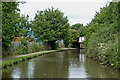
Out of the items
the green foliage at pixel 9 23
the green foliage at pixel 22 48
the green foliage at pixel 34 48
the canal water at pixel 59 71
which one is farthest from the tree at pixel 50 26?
the canal water at pixel 59 71

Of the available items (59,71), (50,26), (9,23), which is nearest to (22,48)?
(9,23)

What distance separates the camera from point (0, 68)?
40.5 feet

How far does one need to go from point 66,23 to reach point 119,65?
32.9 metres

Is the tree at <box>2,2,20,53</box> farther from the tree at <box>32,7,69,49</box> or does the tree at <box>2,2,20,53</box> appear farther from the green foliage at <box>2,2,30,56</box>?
the tree at <box>32,7,69,49</box>

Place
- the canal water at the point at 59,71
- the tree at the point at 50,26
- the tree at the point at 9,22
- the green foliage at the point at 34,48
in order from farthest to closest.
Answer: the tree at the point at 50,26, the green foliage at the point at 34,48, the tree at the point at 9,22, the canal water at the point at 59,71

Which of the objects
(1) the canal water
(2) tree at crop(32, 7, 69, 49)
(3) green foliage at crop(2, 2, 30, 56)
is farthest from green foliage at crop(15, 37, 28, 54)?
(2) tree at crop(32, 7, 69, 49)

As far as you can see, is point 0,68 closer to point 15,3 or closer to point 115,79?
point 115,79

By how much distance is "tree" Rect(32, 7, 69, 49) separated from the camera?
40562mm

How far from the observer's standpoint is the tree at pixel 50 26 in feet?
133

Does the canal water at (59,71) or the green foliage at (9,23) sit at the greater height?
the green foliage at (9,23)

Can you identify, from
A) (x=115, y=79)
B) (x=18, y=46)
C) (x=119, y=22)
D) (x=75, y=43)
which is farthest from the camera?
(x=75, y=43)

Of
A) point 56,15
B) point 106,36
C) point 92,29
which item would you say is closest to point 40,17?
point 56,15

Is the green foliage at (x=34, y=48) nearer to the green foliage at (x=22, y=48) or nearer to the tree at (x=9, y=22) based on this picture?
the green foliage at (x=22, y=48)

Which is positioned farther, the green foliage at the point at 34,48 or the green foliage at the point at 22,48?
the green foliage at the point at 34,48
